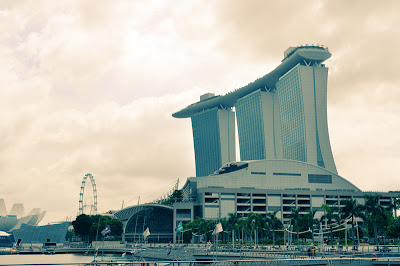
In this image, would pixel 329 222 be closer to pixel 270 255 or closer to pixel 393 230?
pixel 393 230

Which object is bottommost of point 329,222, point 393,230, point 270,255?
point 270,255

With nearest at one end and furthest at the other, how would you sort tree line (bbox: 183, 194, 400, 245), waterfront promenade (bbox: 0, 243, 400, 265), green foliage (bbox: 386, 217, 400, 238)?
waterfront promenade (bbox: 0, 243, 400, 265) → tree line (bbox: 183, 194, 400, 245) → green foliage (bbox: 386, 217, 400, 238)

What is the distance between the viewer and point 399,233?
5133 inches

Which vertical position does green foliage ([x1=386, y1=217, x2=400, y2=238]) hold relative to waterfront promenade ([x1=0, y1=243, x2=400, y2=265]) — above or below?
above

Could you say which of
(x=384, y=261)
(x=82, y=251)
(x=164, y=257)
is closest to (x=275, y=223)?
(x=164, y=257)

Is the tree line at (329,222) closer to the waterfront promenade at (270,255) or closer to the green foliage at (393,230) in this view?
the green foliage at (393,230)

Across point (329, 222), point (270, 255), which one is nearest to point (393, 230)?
point (329, 222)

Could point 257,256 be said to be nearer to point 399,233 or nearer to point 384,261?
point 384,261

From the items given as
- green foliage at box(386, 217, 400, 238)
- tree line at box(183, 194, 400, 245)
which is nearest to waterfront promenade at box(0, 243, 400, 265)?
tree line at box(183, 194, 400, 245)

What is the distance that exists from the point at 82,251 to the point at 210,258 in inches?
4250

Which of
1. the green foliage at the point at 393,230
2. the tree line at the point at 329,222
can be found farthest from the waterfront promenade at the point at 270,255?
the green foliage at the point at 393,230

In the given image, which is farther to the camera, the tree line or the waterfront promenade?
the tree line

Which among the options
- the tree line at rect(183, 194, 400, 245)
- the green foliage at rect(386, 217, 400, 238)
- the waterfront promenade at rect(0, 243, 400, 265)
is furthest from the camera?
the green foliage at rect(386, 217, 400, 238)

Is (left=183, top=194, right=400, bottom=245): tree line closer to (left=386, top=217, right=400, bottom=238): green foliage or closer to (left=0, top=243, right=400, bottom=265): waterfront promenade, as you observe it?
(left=386, top=217, right=400, bottom=238): green foliage
